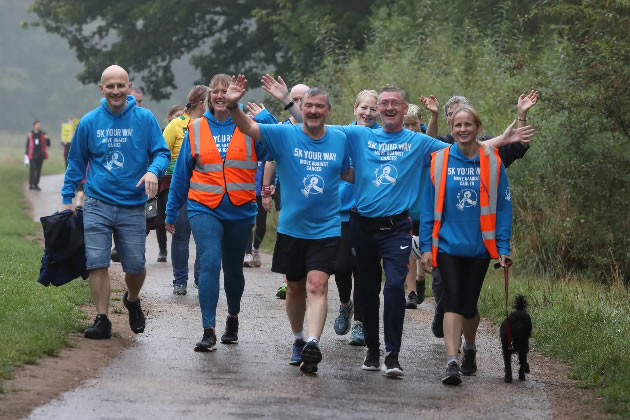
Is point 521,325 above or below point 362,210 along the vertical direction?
below

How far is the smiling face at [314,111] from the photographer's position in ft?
28.1

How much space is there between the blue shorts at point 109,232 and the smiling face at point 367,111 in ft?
6.33

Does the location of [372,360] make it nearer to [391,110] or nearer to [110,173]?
[391,110]

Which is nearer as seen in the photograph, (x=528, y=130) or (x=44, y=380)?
(x=44, y=380)

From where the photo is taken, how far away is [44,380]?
768 centimetres

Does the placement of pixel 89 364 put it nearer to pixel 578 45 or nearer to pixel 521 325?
pixel 521 325

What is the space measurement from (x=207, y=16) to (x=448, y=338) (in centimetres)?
3220

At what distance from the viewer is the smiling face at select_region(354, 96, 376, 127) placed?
33.1 feet

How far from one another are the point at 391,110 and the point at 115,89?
7.03ft

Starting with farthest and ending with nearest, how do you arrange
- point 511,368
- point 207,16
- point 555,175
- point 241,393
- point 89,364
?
1. point 207,16
2. point 555,175
3. point 511,368
4. point 89,364
5. point 241,393

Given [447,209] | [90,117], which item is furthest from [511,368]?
[90,117]

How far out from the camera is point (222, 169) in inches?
371

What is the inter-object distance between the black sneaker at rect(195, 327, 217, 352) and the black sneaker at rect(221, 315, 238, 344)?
40 cm

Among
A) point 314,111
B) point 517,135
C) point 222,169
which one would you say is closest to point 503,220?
point 517,135
